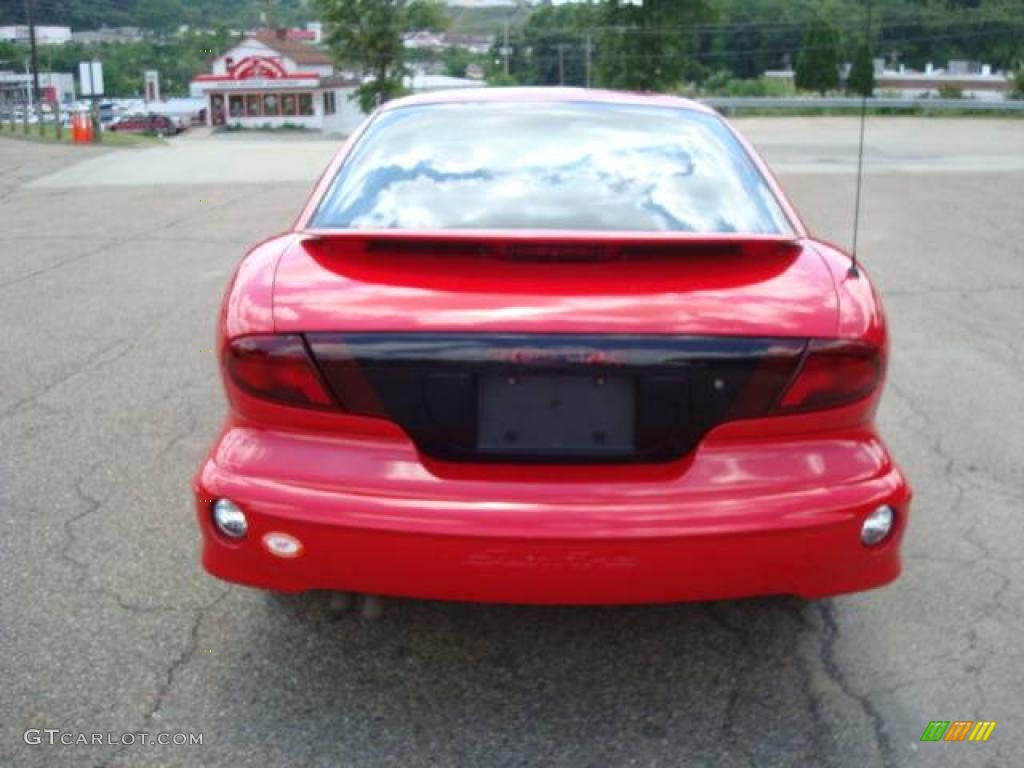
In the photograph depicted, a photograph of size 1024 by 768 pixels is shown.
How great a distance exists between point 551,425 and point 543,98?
1.78 metres

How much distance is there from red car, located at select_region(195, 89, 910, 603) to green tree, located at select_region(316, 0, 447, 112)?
62730 millimetres

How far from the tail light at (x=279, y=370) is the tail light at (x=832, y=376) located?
1.07 m

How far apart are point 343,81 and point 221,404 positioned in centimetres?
8057

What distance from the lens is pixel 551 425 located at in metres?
2.63

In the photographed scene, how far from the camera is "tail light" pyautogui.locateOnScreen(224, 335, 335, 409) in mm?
2646

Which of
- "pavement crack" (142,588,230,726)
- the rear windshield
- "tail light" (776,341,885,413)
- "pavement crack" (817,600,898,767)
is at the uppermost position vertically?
the rear windshield

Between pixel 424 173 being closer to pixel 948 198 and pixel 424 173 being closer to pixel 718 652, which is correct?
pixel 718 652

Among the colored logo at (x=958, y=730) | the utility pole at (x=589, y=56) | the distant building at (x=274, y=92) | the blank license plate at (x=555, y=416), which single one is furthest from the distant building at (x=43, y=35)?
the colored logo at (x=958, y=730)

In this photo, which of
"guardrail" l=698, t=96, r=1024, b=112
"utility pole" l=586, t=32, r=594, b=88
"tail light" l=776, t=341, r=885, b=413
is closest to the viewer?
"tail light" l=776, t=341, r=885, b=413

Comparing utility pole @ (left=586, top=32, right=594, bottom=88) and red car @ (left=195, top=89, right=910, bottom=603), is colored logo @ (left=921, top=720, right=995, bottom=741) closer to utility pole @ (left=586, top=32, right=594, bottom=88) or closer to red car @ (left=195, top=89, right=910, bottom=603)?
red car @ (left=195, top=89, right=910, bottom=603)

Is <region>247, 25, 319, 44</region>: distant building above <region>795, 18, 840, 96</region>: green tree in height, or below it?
above


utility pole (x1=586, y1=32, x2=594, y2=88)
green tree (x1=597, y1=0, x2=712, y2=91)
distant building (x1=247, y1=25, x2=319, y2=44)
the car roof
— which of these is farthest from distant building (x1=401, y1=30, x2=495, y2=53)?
the car roof

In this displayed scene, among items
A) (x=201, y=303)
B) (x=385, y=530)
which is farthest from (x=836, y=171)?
(x=385, y=530)

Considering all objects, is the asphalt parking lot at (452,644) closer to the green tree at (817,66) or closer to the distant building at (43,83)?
the green tree at (817,66)
